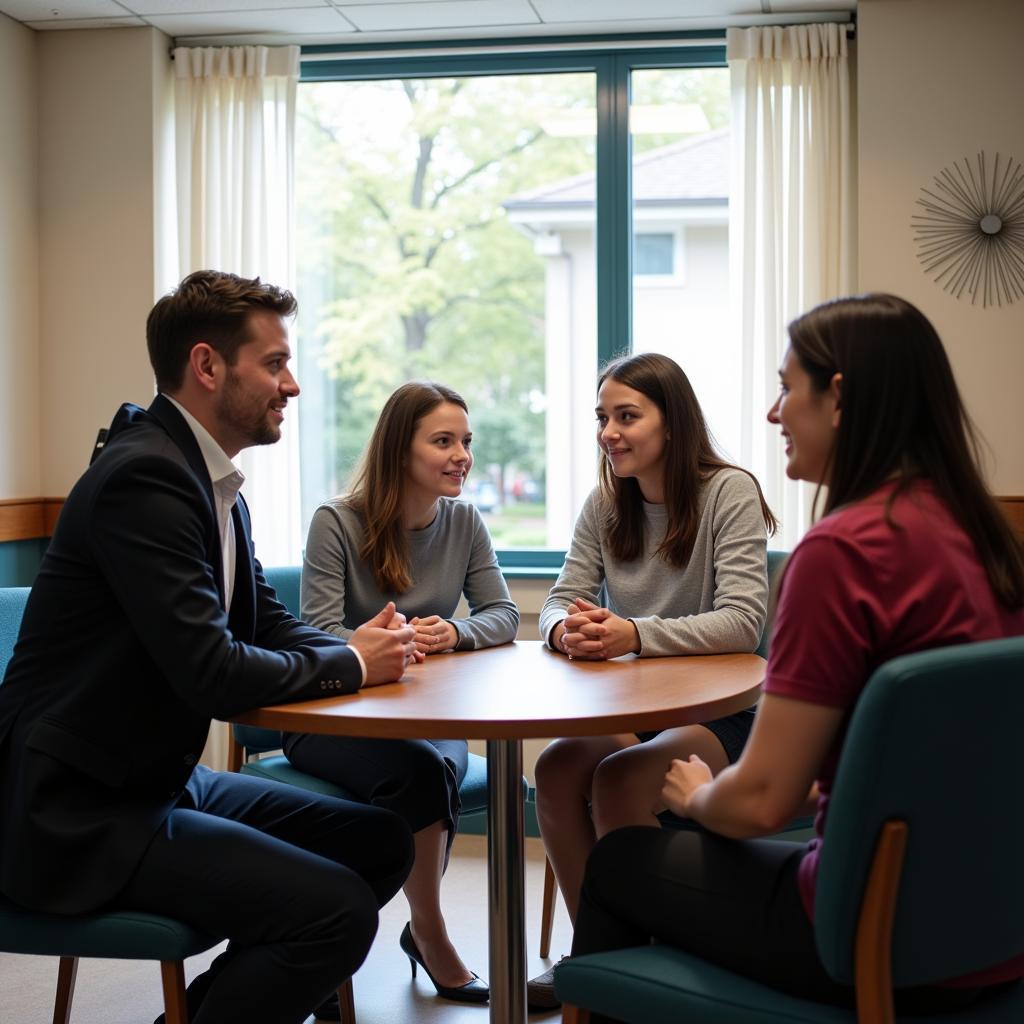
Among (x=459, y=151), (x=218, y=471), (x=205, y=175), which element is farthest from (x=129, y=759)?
(x=459, y=151)

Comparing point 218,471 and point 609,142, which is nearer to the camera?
point 218,471

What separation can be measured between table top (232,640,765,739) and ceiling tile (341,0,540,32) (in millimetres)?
2361

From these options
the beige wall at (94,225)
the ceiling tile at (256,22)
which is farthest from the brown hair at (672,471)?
the beige wall at (94,225)

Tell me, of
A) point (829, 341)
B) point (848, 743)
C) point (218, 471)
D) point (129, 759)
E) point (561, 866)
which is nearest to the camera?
point (848, 743)

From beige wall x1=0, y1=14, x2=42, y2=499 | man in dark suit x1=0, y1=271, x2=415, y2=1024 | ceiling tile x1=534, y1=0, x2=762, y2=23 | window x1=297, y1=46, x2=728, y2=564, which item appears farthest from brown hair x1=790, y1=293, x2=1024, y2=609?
beige wall x1=0, y1=14, x2=42, y2=499

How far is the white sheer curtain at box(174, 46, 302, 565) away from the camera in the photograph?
4.14m

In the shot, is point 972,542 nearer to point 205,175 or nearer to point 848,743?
point 848,743

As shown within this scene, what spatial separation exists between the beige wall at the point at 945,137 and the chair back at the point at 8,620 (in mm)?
2651

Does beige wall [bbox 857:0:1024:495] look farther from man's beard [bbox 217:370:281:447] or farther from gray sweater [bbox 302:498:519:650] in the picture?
man's beard [bbox 217:370:281:447]

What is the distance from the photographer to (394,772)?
2.44m

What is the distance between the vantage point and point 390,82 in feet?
14.7

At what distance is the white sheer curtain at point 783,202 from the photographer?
386 cm

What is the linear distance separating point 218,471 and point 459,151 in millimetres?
4508

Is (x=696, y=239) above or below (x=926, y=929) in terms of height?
above
